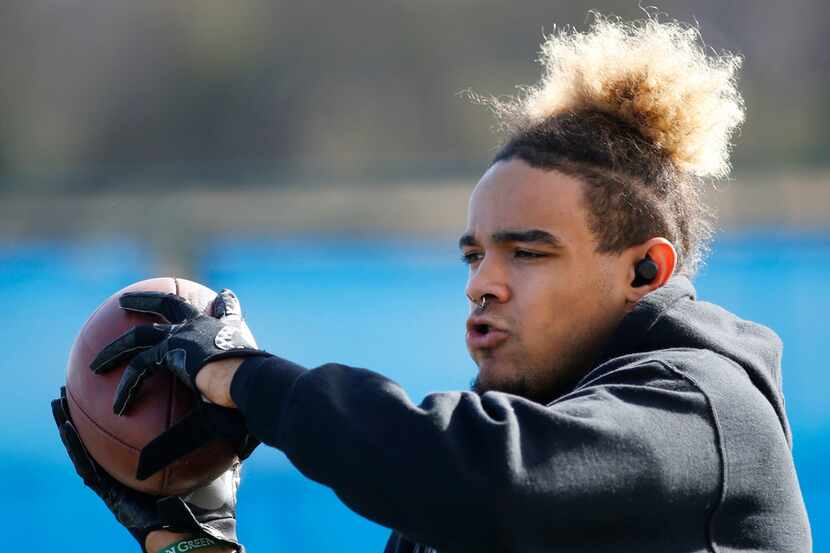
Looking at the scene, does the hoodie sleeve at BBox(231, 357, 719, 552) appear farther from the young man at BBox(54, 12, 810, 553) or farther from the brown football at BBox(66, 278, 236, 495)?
the brown football at BBox(66, 278, 236, 495)

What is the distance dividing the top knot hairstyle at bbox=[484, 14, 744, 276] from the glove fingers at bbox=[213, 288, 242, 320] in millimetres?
426

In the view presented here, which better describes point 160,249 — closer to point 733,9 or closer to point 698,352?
point 733,9

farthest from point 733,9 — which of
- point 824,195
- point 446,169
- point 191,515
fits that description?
point 191,515

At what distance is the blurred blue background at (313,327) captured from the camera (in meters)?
2.60

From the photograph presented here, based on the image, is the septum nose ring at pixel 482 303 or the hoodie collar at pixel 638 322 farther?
the septum nose ring at pixel 482 303

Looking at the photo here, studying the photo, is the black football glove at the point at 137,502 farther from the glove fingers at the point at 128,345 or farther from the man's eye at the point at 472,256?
the man's eye at the point at 472,256

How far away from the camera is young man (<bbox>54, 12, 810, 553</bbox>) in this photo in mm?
1059

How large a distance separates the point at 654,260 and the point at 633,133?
0.19 meters

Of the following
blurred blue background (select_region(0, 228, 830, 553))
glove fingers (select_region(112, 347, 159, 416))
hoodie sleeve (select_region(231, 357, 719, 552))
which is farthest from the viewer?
blurred blue background (select_region(0, 228, 830, 553))

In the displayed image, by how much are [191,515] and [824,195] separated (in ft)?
7.05

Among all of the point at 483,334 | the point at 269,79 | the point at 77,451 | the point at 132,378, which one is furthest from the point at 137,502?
the point at 269,79

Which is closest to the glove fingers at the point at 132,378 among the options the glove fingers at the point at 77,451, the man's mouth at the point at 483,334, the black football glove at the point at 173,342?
the black football glove at the point at 173,342

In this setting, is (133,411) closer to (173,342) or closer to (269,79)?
(173,342)

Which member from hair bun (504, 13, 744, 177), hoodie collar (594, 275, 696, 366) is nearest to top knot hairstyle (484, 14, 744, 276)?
hair bun (504, 13, 744, 177)
